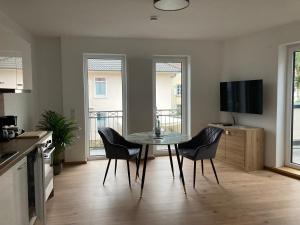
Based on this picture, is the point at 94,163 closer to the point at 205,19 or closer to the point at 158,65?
the point at 158,65

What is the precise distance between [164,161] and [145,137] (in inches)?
57.9

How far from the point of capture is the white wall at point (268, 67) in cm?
443

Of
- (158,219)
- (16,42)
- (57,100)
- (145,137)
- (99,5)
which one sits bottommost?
(158,219)

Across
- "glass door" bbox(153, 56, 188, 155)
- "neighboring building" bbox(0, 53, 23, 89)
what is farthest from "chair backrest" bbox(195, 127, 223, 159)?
"neighboring building" bbox(0, 53, 23, 89)

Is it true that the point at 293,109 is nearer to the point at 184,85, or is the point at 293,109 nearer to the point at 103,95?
the point at 184,85

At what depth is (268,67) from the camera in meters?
4.66

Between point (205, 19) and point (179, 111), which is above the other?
point (205, 19)

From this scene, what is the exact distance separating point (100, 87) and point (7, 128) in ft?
8.25

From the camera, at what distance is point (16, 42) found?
322cm

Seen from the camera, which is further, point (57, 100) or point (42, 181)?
point (57, 100)

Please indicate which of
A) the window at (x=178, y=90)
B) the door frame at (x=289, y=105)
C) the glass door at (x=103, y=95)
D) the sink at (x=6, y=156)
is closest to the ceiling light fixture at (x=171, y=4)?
the sink at (x=6, y=156)

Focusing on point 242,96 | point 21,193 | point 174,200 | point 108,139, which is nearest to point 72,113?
point 108,139

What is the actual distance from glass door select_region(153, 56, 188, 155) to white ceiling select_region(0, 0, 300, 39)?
0.82m

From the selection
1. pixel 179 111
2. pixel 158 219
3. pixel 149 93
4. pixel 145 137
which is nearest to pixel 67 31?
pixel 149 93
